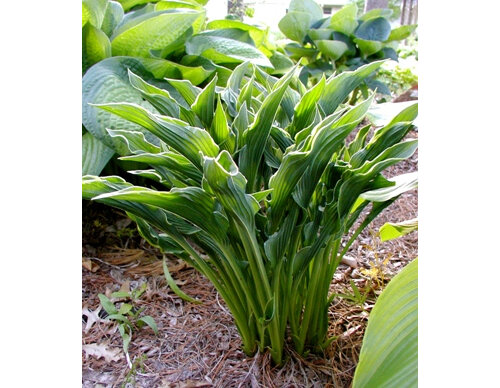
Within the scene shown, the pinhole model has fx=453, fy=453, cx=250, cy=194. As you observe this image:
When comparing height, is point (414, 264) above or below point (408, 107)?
below

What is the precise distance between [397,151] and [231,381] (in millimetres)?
518

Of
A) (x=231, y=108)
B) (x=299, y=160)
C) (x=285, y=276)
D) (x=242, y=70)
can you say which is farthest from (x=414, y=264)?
(x=242, y=70)

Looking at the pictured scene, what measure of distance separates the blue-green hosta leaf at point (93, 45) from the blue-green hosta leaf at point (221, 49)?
0.26 meters

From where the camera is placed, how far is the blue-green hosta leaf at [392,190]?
0.67m

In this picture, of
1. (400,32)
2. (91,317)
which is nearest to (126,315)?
(91,317)

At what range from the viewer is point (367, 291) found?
42.7 inches

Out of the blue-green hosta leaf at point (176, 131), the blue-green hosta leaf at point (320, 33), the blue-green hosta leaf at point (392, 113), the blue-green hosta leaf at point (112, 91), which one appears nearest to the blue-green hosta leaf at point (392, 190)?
the blue-green hosta leaf at point (392, 113)

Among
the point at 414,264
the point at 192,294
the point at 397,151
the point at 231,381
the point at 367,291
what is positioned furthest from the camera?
the point at 192,294

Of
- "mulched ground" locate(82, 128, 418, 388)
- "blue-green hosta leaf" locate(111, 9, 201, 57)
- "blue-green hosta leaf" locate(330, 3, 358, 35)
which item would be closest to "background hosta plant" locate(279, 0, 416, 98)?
"blue-green hosta leaf" locate(330, 3, 358, 35)

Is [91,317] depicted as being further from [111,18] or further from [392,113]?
[111,18]

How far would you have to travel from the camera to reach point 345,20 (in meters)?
2.21

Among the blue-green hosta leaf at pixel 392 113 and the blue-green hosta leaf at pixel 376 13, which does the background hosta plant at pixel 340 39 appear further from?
the blue-green hosta leaf at pixel 392 113

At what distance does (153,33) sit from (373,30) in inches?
51.6

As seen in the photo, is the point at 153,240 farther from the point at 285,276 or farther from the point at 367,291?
the point at 367,291
